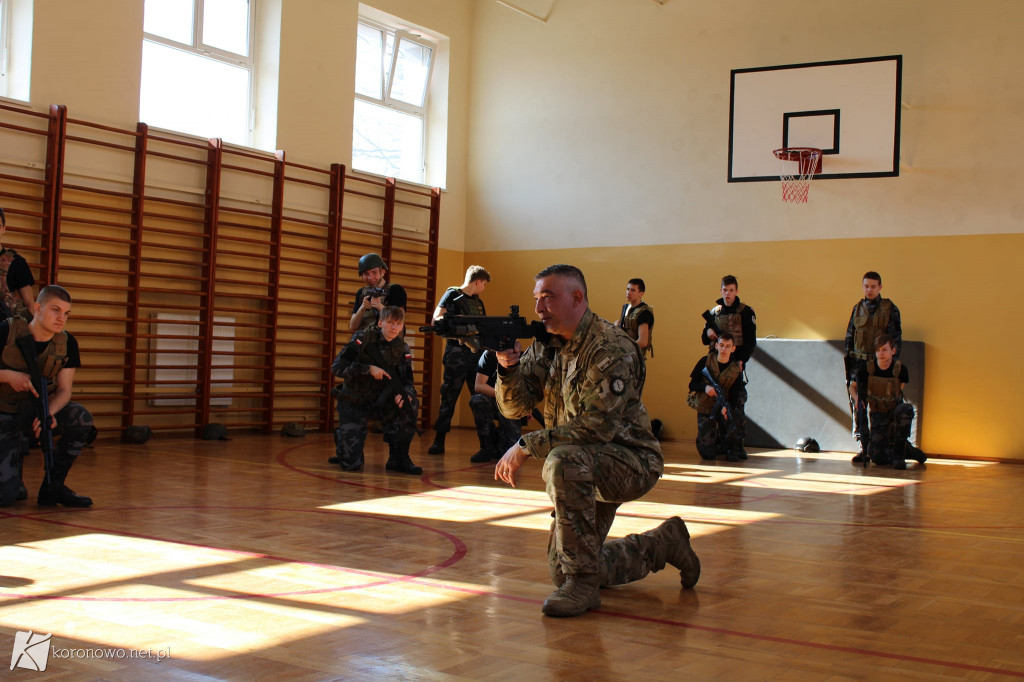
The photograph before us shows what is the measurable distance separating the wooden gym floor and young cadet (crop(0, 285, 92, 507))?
17cm

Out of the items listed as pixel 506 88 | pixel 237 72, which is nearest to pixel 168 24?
pixel 237 72

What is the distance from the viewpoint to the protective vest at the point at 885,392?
9250 mm

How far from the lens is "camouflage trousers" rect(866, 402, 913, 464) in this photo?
30.2ft

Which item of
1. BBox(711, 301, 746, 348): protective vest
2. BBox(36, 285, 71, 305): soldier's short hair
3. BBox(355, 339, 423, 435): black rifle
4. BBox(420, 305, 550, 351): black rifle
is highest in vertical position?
BBox(711, 301, 746, 348): protective vest

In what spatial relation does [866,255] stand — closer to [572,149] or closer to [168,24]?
[572,149]

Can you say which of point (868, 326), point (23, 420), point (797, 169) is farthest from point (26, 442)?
point (797, 169)

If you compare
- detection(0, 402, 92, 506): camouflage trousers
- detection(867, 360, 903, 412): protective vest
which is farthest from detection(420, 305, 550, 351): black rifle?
detection(867, 360, 903, 412): protective vest

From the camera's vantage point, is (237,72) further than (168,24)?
Yes

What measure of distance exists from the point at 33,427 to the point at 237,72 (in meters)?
6.46

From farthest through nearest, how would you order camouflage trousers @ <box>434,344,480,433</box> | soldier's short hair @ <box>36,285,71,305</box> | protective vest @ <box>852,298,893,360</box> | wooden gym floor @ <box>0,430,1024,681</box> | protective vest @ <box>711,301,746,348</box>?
protective vest @ <box>711,301,746,348</box>, protective vest @ <box>852,298,893,360</box>, camouflage trousers @ <box>434,344,480,433</box>, soldier's short hair @ <box>36,285,71,305</box>, wooden gym floor @ <box>0,430,1024,681</box>

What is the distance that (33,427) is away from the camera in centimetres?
523

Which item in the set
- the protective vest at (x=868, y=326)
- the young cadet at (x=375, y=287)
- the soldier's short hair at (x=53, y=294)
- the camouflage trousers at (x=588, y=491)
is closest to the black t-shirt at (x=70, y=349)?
the soldier's short hair at (x=53, y=294)

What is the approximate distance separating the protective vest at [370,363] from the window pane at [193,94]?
397 centimetres

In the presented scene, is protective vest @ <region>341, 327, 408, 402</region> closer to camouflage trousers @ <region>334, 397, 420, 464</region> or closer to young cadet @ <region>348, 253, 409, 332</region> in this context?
camouflage trousers @ <region>334, 397, 420, 464</region>
